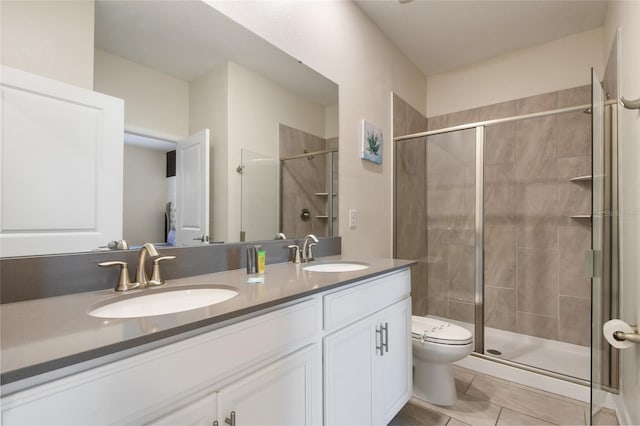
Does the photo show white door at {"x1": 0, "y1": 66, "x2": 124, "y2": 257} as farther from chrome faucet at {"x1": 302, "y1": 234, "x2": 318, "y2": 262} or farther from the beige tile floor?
the beige tile floor

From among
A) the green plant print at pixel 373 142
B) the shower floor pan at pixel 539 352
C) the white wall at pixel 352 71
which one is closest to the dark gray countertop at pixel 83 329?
the white wall at pixel 352 71

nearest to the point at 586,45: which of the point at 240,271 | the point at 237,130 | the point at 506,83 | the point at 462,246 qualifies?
the point at 506,83

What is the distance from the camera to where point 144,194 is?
1098mm

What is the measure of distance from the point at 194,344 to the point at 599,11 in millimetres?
3321

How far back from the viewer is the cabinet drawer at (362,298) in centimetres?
111

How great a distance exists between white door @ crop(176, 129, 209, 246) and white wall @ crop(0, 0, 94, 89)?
37 cm

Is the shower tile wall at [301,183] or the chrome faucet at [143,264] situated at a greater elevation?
the shower tile wall at [301,183]

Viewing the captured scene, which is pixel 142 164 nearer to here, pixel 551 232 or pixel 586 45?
pixel 551 232

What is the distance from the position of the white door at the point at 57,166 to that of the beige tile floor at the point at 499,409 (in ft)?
5.72

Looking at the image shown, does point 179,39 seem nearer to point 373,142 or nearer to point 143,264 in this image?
point 143,264

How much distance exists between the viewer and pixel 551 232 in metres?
2.60

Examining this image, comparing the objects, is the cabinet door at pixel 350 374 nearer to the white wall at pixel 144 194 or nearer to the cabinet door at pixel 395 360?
the cabinet door at pixel 395 360

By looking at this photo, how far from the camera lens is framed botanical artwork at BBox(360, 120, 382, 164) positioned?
88.4 inches

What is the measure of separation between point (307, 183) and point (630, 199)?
5.18 feet
